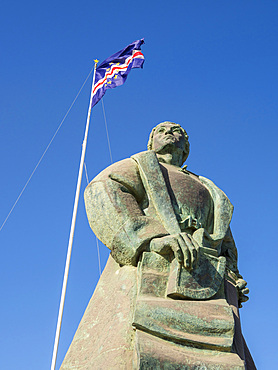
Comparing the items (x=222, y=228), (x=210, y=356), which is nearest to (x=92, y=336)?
(x=210, y=356)

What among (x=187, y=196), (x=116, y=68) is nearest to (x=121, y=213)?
(x=187, y=196)

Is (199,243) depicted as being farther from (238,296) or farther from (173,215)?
(238,296)

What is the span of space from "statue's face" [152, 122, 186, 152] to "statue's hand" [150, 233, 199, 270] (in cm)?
166

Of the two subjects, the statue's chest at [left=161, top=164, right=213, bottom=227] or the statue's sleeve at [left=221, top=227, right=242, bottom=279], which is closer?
the statue's chest at [left=161, top=164, right=213, bottom=227]

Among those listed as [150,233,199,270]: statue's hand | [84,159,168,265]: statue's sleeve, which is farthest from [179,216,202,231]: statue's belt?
[150,233,199,270]: statue's hand

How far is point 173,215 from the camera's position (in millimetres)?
4941

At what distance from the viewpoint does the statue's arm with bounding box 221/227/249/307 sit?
17.3ft

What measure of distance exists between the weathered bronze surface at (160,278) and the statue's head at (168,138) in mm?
274

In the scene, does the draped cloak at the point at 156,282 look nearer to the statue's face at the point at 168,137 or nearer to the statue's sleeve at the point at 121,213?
the statue's sleeve at the point at 121,213

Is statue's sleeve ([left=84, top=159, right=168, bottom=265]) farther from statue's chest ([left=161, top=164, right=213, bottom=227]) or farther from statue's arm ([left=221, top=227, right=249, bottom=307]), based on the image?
statue's arm ([left=221, top=227, right=249, bottom=307])

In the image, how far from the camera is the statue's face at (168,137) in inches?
234

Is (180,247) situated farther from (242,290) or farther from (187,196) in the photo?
(242,290)

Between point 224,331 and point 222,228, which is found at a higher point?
point 222,228

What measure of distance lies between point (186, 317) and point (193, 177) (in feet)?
6.63
